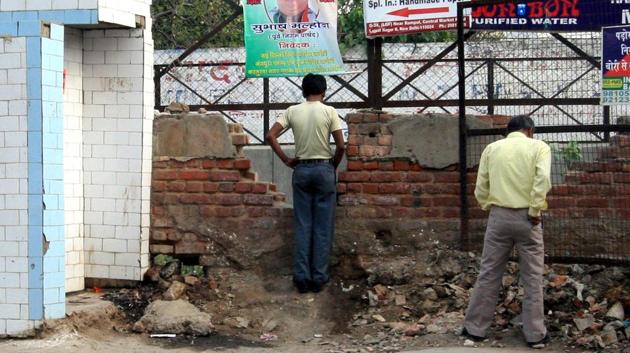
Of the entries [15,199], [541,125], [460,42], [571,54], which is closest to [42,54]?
[15,199]

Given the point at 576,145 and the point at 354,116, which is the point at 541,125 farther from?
the point at 354,116

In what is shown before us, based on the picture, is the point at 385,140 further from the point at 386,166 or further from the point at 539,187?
the point at 539,187

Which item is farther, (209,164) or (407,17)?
(407,17)

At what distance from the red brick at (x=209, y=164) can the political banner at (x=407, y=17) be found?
2.07 meters

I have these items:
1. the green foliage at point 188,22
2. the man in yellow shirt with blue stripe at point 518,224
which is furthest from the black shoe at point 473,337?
the green foliage at point 188,22

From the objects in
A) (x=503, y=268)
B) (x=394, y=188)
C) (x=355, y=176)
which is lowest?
(x=503, y=268)

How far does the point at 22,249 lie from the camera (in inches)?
300

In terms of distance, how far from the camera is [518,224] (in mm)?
7273

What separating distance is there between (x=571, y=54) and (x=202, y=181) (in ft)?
11.4

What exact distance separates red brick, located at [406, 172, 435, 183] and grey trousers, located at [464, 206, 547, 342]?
1370mm

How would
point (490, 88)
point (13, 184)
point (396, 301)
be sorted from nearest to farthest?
point (13, 184)
point (396, 301)
point (490, 88)

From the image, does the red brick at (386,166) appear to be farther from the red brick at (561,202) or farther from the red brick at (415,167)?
the red brick at (561,202)

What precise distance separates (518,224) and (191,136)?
3.20 m

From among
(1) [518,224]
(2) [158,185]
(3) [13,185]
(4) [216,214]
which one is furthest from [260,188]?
(1) [518,224]
